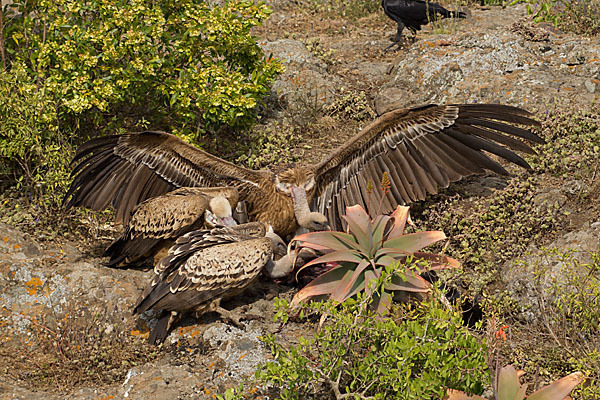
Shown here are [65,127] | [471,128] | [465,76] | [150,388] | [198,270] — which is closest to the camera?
[150,388]

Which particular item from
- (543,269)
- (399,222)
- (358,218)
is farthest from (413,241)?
(543,269)

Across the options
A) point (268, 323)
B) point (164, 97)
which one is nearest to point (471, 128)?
point (268, 323)

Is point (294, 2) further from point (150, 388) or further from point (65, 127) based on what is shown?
point (150, 388)

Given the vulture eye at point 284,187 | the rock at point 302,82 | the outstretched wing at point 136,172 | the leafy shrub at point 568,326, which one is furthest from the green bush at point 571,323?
the rock at point 302,82

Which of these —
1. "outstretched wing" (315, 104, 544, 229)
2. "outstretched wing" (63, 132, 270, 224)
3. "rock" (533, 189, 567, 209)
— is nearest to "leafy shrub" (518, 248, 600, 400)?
"rock" (533, 189, 567, 209)

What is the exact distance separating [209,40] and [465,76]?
299cm

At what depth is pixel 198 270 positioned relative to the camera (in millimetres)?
4789

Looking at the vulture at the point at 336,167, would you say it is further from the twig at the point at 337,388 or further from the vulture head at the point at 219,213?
the twig at the point at 337,388

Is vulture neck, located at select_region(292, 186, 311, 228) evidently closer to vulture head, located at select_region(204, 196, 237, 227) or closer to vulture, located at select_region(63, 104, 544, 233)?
vulture, located at select_region(63, 104, 544, 233)

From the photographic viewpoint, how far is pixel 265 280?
5719 mm

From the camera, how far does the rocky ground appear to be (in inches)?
179

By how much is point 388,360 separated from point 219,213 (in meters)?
2.38

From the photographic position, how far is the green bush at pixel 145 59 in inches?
257

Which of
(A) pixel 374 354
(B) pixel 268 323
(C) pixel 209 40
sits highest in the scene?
(C) pixel 209 40
